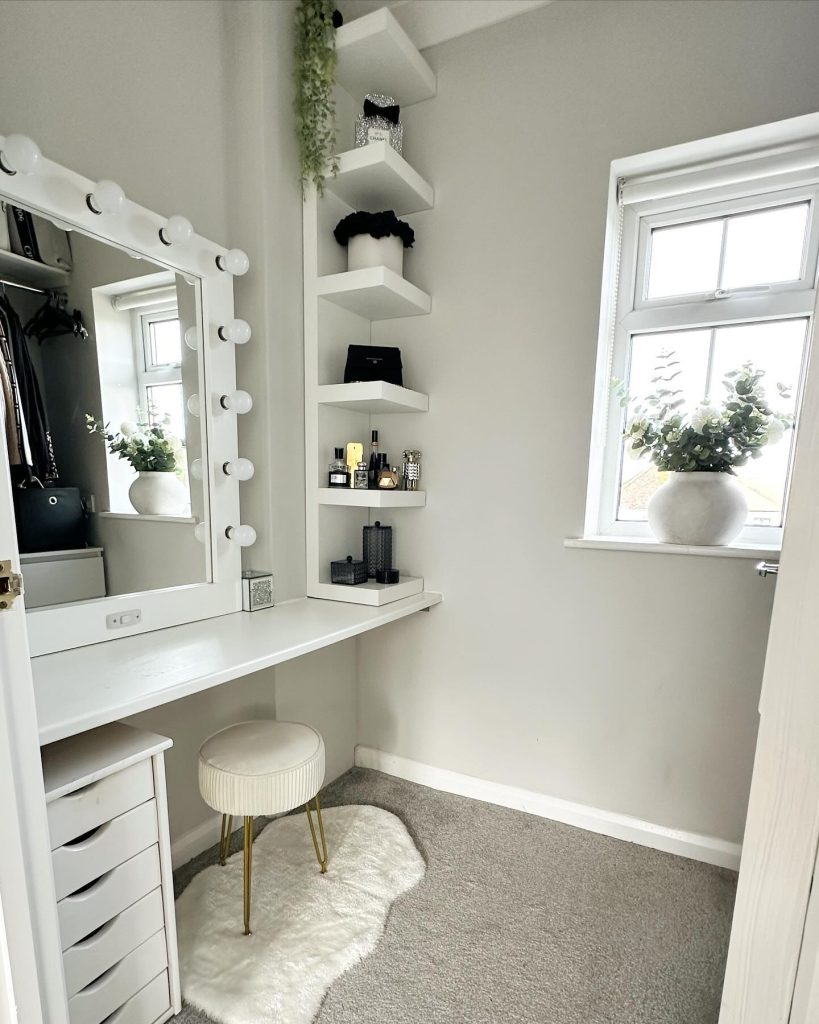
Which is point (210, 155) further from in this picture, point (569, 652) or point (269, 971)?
point (269, 971)

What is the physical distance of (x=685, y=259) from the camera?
163 cm

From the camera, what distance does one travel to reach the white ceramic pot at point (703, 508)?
1.48m

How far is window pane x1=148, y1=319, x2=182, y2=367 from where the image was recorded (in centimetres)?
134

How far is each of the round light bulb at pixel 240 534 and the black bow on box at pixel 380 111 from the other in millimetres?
1436

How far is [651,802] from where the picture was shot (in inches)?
64.3

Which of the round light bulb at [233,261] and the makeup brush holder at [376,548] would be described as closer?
the round light bulb at [233,261]

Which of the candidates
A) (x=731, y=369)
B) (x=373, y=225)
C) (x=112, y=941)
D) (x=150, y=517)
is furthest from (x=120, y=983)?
(x=731, y=369)

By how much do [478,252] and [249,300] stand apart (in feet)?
2.63

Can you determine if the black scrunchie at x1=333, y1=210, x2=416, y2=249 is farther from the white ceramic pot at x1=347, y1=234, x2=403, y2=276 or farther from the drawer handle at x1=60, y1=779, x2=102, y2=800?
the drawer handle at x1=60, y1=779, x2=102, y2=800

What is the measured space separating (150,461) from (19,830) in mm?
890

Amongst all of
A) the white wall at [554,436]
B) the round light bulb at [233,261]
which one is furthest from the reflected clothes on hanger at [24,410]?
the white wall at [554,436]

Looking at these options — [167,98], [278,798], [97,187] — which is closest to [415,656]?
[278,798]

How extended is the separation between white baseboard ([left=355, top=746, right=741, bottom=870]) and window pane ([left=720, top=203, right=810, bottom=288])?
1750 mm

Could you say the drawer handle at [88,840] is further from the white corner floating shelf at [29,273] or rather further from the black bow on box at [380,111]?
the black bow on box at [380,111]
